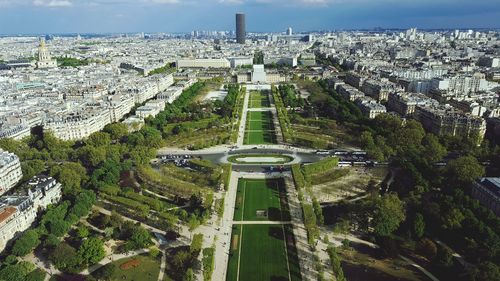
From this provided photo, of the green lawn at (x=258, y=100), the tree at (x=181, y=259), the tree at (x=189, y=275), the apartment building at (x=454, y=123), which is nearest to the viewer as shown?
the tree at (x=189, y=275)

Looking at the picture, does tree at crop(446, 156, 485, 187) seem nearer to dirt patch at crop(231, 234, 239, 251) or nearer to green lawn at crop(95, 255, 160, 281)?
dirt patch at crop(231, 234, 239, 251)

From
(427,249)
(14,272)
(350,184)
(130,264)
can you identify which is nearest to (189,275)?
(130,264)

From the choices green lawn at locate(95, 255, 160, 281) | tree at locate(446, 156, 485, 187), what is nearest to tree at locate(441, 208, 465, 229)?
tree at locate(446, 156, 485, 187)

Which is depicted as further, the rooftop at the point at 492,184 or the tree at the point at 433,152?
the tree at the point at 433,152

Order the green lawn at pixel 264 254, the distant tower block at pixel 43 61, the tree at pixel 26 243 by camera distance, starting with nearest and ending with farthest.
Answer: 1. the green lawn at pixel 264 254
2. the tree at pixel 26 243
3. the distant tower block at pixel 43 61

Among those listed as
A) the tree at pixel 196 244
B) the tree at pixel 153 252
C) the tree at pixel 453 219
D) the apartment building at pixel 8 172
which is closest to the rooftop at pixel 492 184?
the tree at pixel 453 219

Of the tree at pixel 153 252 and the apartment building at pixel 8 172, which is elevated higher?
the apartment building at pixel 8 172

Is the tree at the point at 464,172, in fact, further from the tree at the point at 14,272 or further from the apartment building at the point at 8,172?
the apartment building at the point at 8,172
